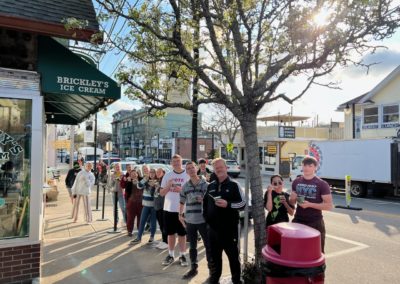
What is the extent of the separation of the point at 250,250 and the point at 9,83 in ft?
17.6

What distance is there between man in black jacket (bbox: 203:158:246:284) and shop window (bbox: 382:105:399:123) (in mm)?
21848

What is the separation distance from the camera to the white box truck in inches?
663

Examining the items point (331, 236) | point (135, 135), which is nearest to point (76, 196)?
point (331, 236)

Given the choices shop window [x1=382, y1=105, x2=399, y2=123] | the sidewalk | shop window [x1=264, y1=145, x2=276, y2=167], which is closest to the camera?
the sidewalk

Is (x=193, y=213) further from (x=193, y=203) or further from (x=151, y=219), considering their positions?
(x=151, y=219)

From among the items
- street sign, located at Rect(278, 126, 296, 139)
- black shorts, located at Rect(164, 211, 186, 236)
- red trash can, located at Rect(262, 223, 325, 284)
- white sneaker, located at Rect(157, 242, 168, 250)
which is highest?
street sign, located at Rect(278, 126, 296, 139)

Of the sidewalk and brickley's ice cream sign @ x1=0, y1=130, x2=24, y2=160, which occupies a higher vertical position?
brickley's ice cream sign @ x1=0, y1=130, x2=24, y2=160

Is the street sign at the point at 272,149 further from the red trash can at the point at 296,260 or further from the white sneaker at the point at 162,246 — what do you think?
the red trash can at the point at 296,260

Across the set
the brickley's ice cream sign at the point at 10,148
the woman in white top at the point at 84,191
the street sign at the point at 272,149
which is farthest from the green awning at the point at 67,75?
the street sign at the point at 272,149

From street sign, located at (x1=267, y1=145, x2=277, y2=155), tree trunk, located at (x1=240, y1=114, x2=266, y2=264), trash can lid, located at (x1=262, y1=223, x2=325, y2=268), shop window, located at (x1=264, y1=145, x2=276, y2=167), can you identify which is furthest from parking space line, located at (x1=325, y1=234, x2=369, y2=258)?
shop window, located at (x1=264, y1=145, x2=276, y2=167)

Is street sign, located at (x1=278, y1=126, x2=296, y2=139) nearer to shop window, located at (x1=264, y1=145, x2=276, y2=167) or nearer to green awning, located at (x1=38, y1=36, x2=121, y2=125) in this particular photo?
shop window, located at (x1=264, y1=145, x2=276, y2=167)

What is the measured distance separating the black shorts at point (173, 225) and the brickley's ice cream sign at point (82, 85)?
8.17 feet

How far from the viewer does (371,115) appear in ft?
82.2

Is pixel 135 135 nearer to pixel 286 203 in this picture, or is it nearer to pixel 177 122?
pixel 177 122
